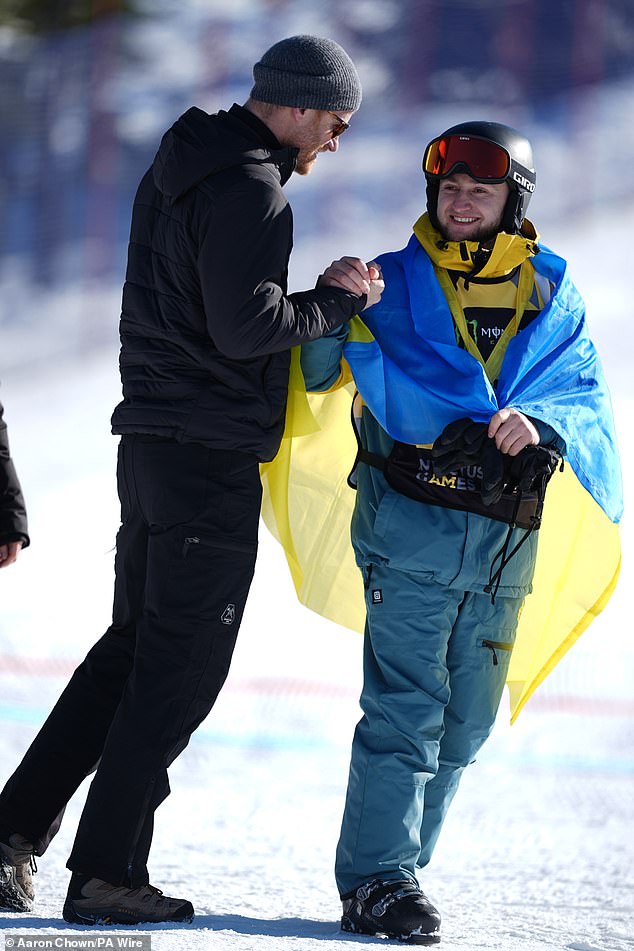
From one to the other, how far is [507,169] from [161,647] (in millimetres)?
1280

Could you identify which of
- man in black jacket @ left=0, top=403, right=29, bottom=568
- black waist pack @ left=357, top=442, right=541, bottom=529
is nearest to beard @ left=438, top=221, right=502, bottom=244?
black waist pack @ left=357, top=442, right=541, bottom=529

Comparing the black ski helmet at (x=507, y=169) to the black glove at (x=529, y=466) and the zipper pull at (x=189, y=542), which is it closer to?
the black glove at (x=529, y=466)

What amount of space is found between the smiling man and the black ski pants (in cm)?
35

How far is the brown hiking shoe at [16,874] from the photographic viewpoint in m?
2.41

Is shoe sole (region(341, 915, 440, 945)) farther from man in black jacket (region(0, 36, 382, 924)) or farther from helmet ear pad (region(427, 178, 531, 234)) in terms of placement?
helmet ear pad (region(427, 178, 531, 234))

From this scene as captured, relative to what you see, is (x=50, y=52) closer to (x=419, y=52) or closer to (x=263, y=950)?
(x=419, y=52)

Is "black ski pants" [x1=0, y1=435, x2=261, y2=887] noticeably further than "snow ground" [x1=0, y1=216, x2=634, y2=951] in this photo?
No

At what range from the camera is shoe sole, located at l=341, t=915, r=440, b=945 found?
2371mm

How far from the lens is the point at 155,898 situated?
2.35m

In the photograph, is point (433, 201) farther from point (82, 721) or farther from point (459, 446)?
point (82, 721)

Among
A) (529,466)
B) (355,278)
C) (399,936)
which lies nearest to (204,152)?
(355,278)

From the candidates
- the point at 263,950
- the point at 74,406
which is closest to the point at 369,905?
the point at 263,950

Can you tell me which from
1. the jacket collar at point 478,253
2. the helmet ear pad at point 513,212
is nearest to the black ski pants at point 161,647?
the jacket collar at point 478,253

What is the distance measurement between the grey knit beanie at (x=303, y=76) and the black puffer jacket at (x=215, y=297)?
7 cm
